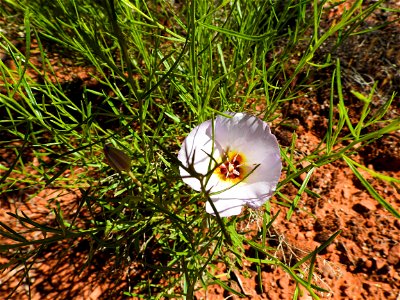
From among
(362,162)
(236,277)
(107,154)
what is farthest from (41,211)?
(362,162)

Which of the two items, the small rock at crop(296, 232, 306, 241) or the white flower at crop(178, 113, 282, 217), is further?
the small rock at crop(296, 232, 306, 241)

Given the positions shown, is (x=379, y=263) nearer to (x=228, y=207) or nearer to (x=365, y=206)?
(x=365, y=206)

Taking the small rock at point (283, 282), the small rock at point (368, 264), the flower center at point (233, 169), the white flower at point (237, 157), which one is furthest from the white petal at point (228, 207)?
the small rock at point (368, 264)

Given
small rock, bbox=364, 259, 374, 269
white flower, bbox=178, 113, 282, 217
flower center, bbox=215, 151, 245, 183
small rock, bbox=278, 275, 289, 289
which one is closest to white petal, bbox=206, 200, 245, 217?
white flower, bbox=178, 113, 282, 217


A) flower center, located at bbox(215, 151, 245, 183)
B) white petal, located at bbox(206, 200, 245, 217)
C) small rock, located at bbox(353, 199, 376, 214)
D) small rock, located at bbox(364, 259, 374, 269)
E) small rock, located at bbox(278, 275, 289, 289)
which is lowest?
small rock, located at bbox(364, 259, 374, 269)

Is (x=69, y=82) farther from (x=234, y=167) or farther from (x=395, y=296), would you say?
(x=395, y=296)

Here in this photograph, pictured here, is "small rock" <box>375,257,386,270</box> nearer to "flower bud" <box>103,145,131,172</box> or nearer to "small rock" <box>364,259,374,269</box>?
"small rock" <box>364,259,374,269</box>

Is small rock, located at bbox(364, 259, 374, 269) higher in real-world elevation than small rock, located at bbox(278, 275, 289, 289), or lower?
lower

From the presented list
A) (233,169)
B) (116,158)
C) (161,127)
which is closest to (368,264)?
(233,169)

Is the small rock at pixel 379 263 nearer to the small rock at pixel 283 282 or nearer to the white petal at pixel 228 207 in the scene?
the small rock at pixel 283 282
